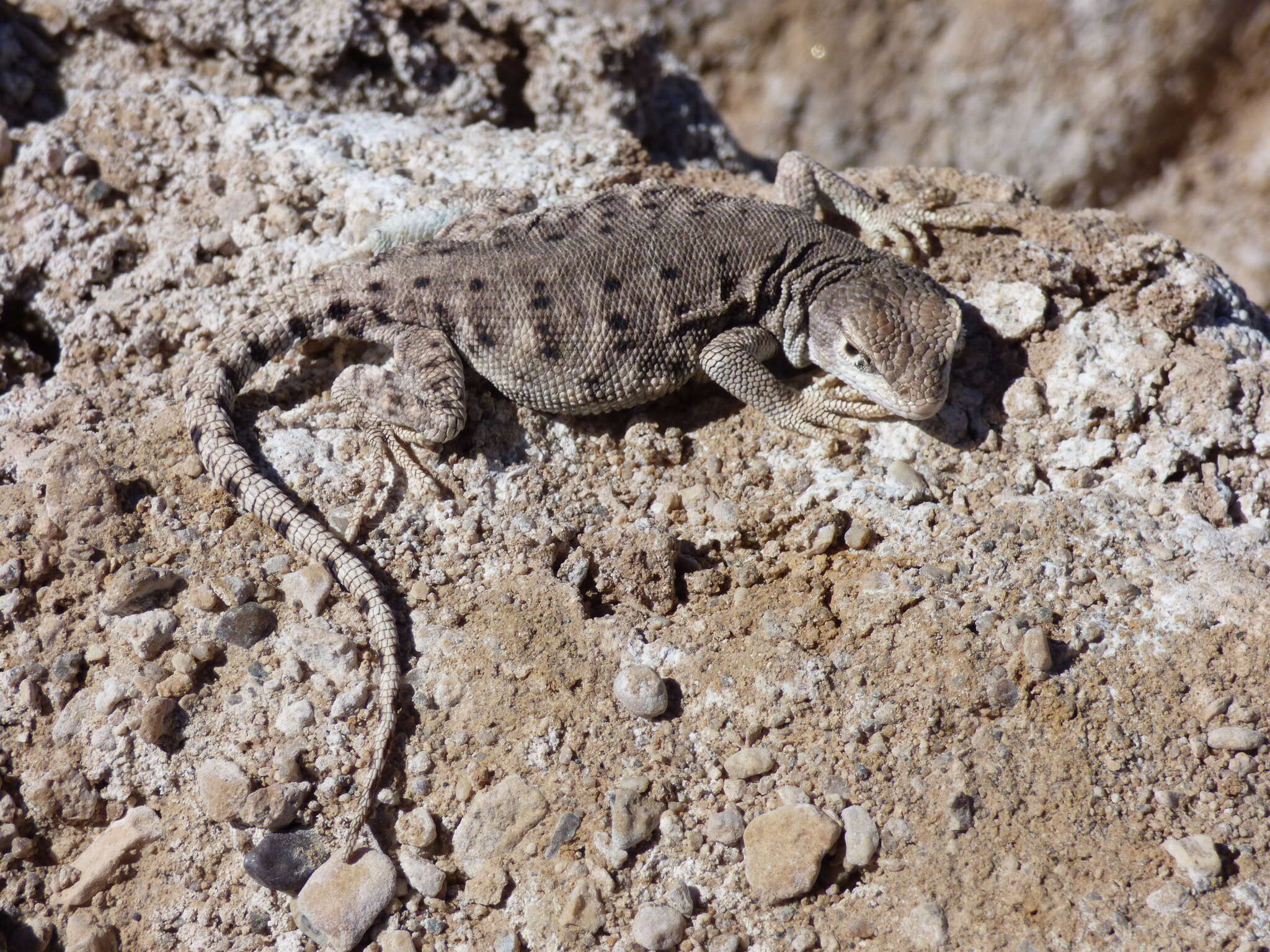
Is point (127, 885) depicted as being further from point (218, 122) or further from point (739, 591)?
point (218, 122)

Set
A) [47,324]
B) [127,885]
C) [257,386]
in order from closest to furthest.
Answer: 1. [127,885]
2. [257,386]
3. [47,324]

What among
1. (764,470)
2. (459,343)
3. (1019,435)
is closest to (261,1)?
(459,343)

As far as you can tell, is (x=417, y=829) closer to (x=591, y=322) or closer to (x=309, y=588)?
(x=309, y=588)

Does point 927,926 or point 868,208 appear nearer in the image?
point 927,926

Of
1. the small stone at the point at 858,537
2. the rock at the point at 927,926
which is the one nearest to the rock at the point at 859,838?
the rock at the point at 927,926

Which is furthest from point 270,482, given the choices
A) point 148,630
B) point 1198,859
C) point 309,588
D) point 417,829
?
point 1198,859

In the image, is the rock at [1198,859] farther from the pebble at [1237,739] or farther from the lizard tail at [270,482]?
the lizard tail at [270,482]
